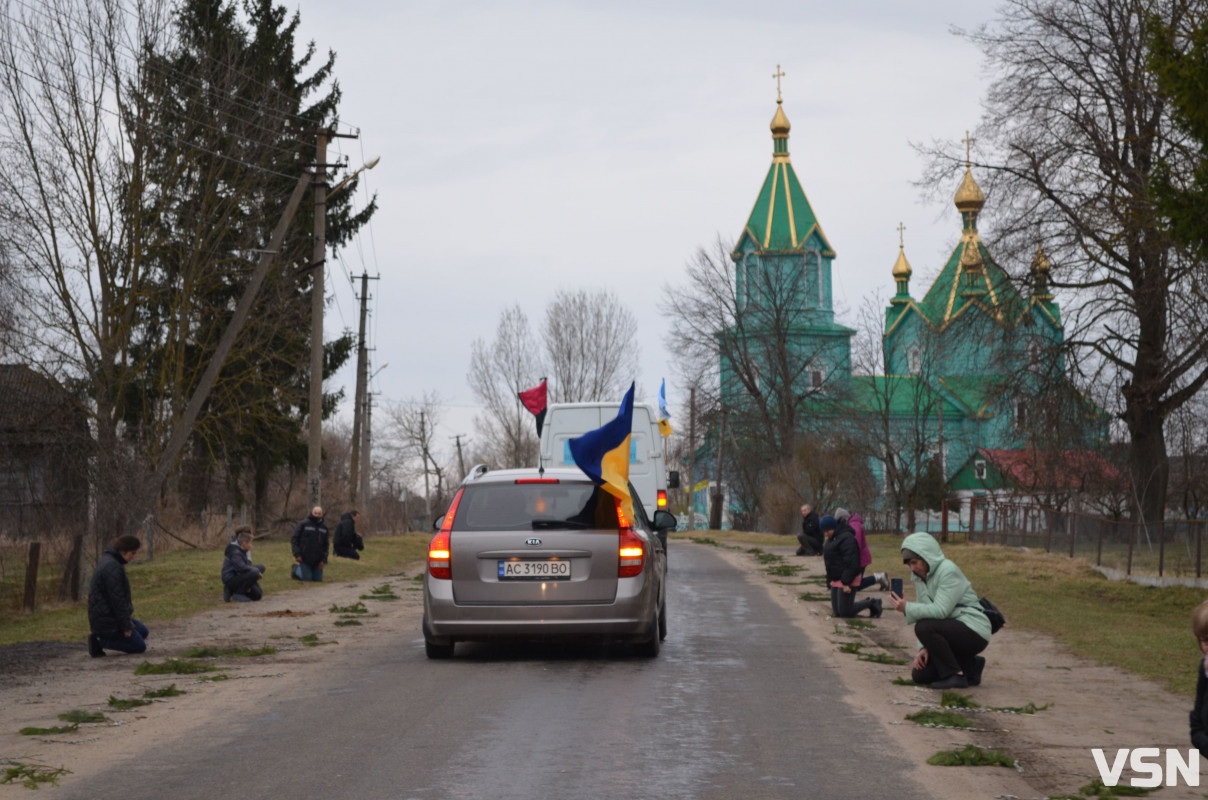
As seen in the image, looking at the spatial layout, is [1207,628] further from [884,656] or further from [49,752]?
[884,656]

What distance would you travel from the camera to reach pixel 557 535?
11.7 meters

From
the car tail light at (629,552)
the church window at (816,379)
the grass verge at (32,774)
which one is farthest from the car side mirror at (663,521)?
the church window at (816,379)

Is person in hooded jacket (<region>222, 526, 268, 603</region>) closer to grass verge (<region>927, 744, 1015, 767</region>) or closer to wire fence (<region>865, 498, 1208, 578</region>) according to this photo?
grass verge (<region>927, 744, 1015, 767</region>)

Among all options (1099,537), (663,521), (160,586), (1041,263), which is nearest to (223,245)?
(160,586)

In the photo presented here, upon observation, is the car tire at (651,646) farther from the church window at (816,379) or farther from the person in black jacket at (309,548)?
the church window at (816,379)

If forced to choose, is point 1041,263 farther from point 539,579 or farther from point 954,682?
point 539,579

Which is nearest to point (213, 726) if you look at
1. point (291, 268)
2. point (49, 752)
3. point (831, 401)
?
point (49, 752)

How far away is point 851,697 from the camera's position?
9.86 meters

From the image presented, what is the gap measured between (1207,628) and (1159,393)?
85.1ft

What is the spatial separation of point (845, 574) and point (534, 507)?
20.3 feet

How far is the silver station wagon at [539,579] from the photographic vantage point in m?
11.5

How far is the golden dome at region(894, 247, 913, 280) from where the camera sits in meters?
94.2

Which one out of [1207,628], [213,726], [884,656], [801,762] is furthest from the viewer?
[884,656]

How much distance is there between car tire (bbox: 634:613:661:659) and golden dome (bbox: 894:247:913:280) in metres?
84.7
